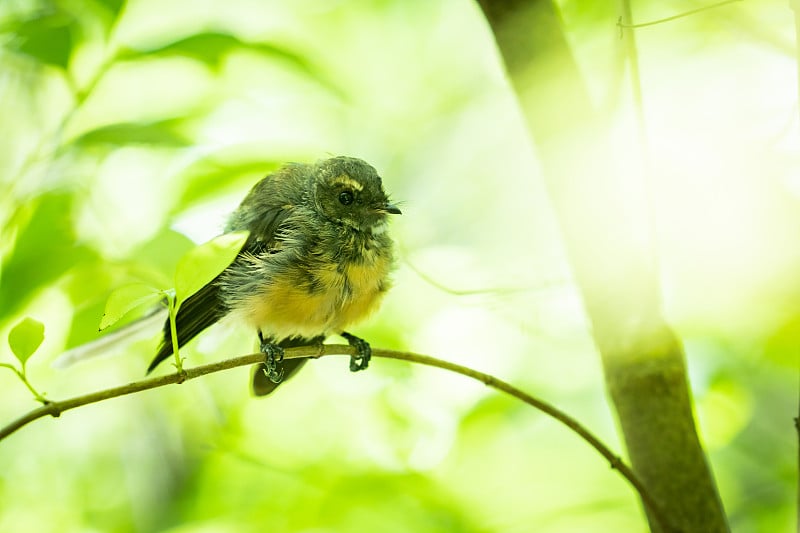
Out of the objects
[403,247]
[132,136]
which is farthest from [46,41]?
[403,247]

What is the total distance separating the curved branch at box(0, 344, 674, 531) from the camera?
4.26 feet

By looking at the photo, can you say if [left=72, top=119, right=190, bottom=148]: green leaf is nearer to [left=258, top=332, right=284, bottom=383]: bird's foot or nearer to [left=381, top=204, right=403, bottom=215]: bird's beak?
[left=258, top=332, right=284, bottom=383]: bird's foot

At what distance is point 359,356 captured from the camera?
2.45 metres

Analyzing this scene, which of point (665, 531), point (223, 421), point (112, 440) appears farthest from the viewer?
point (112, 440)

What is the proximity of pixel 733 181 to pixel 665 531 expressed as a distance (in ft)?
5.16

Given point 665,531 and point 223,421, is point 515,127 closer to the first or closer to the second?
point 223,421

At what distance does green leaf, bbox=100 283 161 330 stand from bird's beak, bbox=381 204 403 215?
165cm

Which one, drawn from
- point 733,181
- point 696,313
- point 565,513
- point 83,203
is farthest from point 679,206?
point 83,203

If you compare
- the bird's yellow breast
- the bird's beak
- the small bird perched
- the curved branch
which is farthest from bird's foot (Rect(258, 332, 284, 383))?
the bird's beak

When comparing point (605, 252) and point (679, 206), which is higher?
point (679, 206)

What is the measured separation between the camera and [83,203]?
231 centimetres

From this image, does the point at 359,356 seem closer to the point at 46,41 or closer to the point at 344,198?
the point at 344,198

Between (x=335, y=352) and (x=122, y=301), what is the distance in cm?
67

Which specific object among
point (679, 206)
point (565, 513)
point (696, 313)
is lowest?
point (565, 513)
